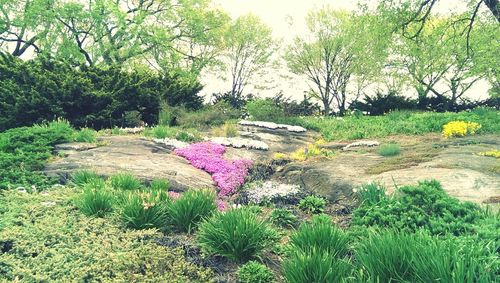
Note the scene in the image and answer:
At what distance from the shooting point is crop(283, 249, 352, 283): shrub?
4.26 m

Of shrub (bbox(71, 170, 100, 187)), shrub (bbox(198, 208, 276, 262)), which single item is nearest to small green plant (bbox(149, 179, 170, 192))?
shrub (bbox(71, 170, 100, 187))

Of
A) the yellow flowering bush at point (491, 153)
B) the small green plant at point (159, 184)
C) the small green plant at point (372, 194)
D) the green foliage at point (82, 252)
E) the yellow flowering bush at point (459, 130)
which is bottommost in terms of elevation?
the green foliage at point (82, 252)

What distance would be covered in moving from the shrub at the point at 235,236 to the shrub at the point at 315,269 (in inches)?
36.1

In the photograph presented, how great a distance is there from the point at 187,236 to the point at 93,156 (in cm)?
548

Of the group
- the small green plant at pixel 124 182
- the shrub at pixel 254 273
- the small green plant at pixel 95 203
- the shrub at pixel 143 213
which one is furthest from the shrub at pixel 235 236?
the small green plant at pixel 124 182

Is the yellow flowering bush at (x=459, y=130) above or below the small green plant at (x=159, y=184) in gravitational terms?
above

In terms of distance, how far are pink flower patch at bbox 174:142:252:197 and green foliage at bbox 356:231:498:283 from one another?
5.48 metres

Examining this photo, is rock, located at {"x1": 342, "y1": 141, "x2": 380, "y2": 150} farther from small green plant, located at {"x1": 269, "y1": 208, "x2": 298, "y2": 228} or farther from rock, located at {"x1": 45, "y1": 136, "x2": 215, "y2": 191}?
small green plant, located at {"x1": 269, "y1": 208, "x2": 298, "y2": 228}

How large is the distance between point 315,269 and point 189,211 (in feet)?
7.97

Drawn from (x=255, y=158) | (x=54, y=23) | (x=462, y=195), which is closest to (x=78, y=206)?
(x=462, y=195)

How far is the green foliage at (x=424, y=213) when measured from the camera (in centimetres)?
540

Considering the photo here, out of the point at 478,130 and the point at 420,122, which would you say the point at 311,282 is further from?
the point at 420,122

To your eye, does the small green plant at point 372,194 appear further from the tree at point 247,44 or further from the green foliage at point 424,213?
the tree at point 247,44

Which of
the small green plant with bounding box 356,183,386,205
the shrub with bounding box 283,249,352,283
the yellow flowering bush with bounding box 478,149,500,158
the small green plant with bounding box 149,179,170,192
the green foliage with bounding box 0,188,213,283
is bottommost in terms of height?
the green foliage with bounding box 0,188,213,283
